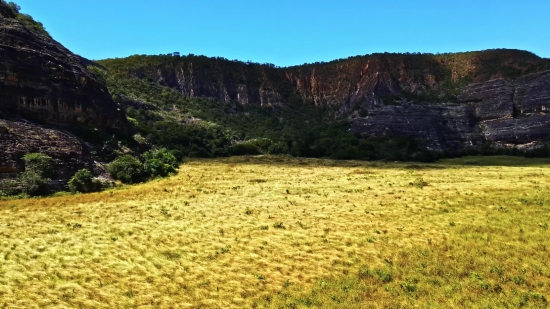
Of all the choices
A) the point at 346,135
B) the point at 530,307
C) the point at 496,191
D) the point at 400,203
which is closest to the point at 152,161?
the point at 400,203

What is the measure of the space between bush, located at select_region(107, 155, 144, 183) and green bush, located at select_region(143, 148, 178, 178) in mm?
2329

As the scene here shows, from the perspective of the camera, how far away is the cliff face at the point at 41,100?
4103 cm

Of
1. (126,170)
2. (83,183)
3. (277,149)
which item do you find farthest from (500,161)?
(83,183)

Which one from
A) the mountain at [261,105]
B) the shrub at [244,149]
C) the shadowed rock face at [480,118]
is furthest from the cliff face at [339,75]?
the shrub at [244,149]

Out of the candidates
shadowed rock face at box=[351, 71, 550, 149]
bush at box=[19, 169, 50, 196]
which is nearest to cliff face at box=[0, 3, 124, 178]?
bush at box=[19, 169, 50, 196]

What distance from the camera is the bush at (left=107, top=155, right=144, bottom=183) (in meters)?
46.5

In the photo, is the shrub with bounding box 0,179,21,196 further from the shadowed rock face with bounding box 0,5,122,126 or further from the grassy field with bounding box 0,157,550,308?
the shadowed rock face with bounding box 0,5,122,126

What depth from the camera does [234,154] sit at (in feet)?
310

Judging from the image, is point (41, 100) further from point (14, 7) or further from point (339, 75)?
point (339, 75)

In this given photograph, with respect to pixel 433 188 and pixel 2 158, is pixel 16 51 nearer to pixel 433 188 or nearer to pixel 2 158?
pixel 2 158

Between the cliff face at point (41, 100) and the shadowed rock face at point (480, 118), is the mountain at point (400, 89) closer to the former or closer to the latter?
the shadowed rock face at point (480, 118)

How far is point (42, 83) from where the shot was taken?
165 ft

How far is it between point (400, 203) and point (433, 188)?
903 cm

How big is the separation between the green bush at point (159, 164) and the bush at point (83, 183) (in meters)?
10.5
